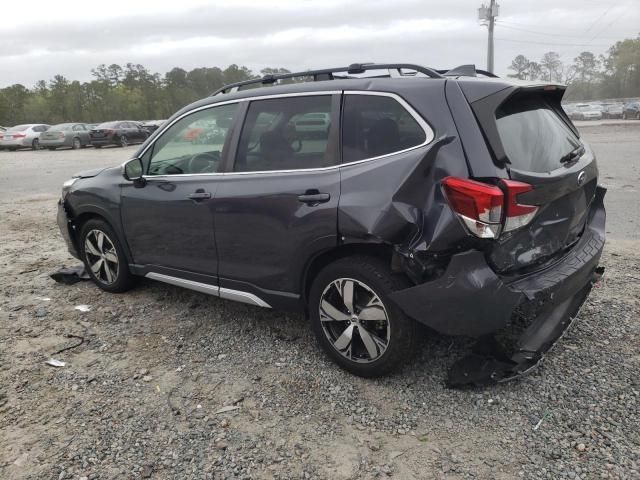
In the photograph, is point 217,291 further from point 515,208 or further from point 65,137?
point 65,137

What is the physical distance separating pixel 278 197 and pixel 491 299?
1.46 meters

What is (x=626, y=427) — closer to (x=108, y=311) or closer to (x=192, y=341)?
(x=192, y=341)

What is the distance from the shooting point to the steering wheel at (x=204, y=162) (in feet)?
12.8

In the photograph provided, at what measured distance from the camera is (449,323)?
2873 mm

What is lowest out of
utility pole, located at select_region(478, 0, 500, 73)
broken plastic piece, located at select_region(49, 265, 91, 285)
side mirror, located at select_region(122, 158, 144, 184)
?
broken plastic piece, located at select_region(49, 265, 91, 285)

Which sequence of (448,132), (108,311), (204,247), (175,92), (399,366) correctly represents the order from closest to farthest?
(448,132) → (399,366) → (204,247) → (108,311) → (175,92)

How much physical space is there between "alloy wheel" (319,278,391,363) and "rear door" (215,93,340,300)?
27 cm

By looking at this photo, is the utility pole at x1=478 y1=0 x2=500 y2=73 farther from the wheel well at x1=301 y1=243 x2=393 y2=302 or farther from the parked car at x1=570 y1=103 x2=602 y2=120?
the wheel well at x1=301 y1=243 x2=393 y2=302

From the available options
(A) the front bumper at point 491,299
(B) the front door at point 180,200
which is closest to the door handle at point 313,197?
(A) the front bumper at point 491,299

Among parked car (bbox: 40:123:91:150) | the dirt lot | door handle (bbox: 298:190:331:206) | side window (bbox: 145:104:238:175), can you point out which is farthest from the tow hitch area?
parked car (bbox: 40:123:91:150)

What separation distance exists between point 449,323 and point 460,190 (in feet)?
2.38

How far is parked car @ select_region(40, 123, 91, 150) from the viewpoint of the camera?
2723cm

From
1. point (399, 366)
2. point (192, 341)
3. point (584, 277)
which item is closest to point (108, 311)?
point (192, 341)

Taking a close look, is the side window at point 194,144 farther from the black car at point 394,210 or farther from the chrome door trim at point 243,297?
the chrome door trim at point 243,297
